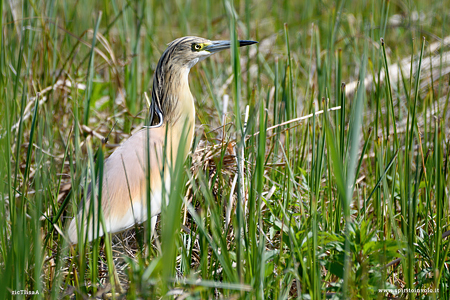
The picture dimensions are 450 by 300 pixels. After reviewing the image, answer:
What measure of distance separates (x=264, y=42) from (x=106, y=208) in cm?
196

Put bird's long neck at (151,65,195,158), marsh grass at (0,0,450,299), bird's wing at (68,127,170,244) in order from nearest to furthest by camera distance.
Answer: marsh grass at (0,0,450,299) → bird's wing at (68,127,170,244) → bird's long neck at (151,65,195,158)

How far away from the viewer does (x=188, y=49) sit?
1643 millimetres

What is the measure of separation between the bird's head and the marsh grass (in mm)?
110

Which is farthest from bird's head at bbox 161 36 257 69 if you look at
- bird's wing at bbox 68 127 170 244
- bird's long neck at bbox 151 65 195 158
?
bird's wing at bbox 68 127 170 244

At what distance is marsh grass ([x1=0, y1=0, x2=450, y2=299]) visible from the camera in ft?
2.97

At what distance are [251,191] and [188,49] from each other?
829mm

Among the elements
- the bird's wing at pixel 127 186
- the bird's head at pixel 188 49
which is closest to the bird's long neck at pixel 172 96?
the bird's head at pixel 188 49

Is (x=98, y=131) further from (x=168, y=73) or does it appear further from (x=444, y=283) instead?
(x=444, y=283)

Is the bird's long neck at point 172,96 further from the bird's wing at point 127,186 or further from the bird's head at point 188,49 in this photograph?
the bird's wing at point 127,186

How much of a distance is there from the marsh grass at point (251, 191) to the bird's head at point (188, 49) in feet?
0.36

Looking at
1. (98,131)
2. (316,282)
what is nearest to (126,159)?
(98,131)

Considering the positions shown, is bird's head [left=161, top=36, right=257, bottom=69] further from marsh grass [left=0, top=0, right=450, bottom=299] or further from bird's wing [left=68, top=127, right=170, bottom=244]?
bird's wing [left=68, top=127, right=170, bottom=244]

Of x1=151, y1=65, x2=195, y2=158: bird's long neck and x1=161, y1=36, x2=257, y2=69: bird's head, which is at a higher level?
x1=161, y1=36, x2=257, y2=69: bird's head

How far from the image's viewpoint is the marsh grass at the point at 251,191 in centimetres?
90
